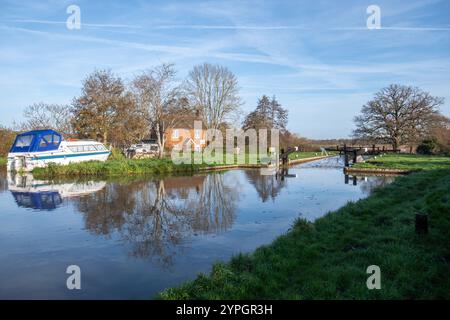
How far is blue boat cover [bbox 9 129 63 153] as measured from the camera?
71.6ft

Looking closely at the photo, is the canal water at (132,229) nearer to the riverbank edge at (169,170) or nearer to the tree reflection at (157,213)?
the tree reflection at (157,213)

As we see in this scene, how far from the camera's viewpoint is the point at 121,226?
356 inches

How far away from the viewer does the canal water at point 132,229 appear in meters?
5.61

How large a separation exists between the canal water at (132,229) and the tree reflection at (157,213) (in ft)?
0.09

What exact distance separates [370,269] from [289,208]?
6231 millimetres

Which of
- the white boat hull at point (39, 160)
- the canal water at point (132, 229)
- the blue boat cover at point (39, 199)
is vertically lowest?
the canal water at point (132, 229)

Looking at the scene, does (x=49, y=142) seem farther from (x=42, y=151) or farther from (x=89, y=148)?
(x=89, y=148)

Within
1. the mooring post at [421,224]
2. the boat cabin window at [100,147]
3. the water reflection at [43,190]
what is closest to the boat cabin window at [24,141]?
the water reflection at [43,190]

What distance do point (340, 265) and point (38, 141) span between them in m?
21.8

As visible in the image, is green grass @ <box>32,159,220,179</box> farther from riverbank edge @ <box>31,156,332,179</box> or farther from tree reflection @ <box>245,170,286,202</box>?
tree reflection @ <box>245,170,286,202</box>

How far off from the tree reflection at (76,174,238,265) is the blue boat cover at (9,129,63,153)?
27.2ft

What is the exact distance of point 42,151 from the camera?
21.7 meters

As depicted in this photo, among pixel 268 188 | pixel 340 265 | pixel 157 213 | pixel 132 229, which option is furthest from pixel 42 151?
pixel 340 265
